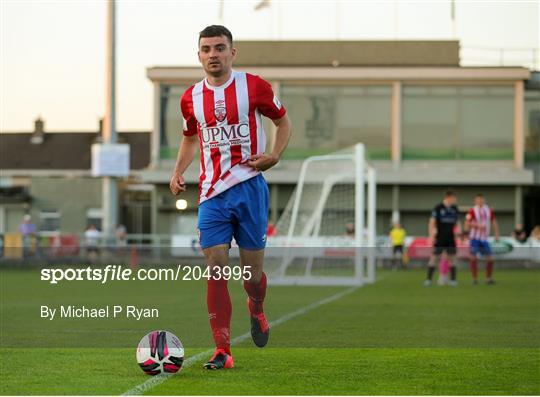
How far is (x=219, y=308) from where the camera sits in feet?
26.8

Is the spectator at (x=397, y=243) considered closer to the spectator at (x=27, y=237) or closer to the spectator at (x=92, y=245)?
the spectator at (x=92, y=245)

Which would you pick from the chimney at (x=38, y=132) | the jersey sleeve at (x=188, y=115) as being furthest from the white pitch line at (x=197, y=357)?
the chimney at (x=38, y=132)

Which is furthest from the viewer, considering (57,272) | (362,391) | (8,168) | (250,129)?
(8,168)

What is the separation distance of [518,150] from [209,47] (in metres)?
40.9

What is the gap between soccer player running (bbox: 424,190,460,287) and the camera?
79.8ft

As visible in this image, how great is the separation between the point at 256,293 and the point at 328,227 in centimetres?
1864

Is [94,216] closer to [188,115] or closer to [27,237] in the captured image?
[27,237]

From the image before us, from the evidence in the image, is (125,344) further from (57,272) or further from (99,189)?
(99,189)

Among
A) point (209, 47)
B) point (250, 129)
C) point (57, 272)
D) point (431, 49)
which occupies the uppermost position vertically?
point (431, 49)

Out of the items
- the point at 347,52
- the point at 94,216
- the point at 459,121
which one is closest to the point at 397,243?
the point at 459,121

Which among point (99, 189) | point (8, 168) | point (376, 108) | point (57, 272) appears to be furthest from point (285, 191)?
point (8, 168)

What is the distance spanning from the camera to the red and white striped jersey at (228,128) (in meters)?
8.17

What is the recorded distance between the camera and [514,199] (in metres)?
47.4

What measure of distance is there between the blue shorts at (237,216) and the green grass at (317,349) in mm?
912
